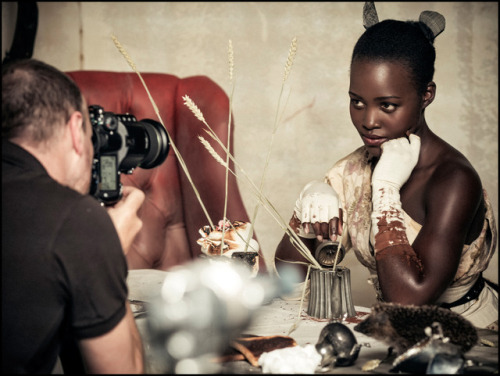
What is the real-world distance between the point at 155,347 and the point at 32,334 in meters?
0.22

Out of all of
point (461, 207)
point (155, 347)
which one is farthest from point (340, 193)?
point (155, 347)

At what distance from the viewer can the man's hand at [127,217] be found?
2.93 feet

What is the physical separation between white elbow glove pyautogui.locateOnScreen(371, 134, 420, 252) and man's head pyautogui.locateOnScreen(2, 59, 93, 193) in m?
0.67

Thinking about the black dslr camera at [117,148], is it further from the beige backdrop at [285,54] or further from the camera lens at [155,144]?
the beige backdrop at [285,54]

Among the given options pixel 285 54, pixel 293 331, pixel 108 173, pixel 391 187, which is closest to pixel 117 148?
pixel 108 173

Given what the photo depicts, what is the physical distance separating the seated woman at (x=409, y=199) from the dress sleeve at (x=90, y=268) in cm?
59

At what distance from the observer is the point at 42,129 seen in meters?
0.78

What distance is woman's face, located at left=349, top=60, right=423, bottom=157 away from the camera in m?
1.26

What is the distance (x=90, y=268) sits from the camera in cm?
72

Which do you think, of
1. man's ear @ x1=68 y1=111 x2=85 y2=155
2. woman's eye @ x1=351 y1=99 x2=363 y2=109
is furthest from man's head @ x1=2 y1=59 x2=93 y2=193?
woman's eye @ x1=351 y1=99 x2=363 y2=109

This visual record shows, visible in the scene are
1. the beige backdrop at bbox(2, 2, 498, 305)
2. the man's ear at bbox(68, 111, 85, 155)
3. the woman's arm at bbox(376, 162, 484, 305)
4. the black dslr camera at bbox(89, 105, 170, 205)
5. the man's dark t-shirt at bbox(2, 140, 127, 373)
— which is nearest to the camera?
the man's dark t-shirt at bbox(2, 140, 127, 373)

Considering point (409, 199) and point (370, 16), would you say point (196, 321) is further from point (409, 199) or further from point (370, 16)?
point (370, 16)

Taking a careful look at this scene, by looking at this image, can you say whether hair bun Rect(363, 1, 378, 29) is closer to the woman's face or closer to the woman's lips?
the woman's face

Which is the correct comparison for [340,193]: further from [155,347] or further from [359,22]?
[359,22]
